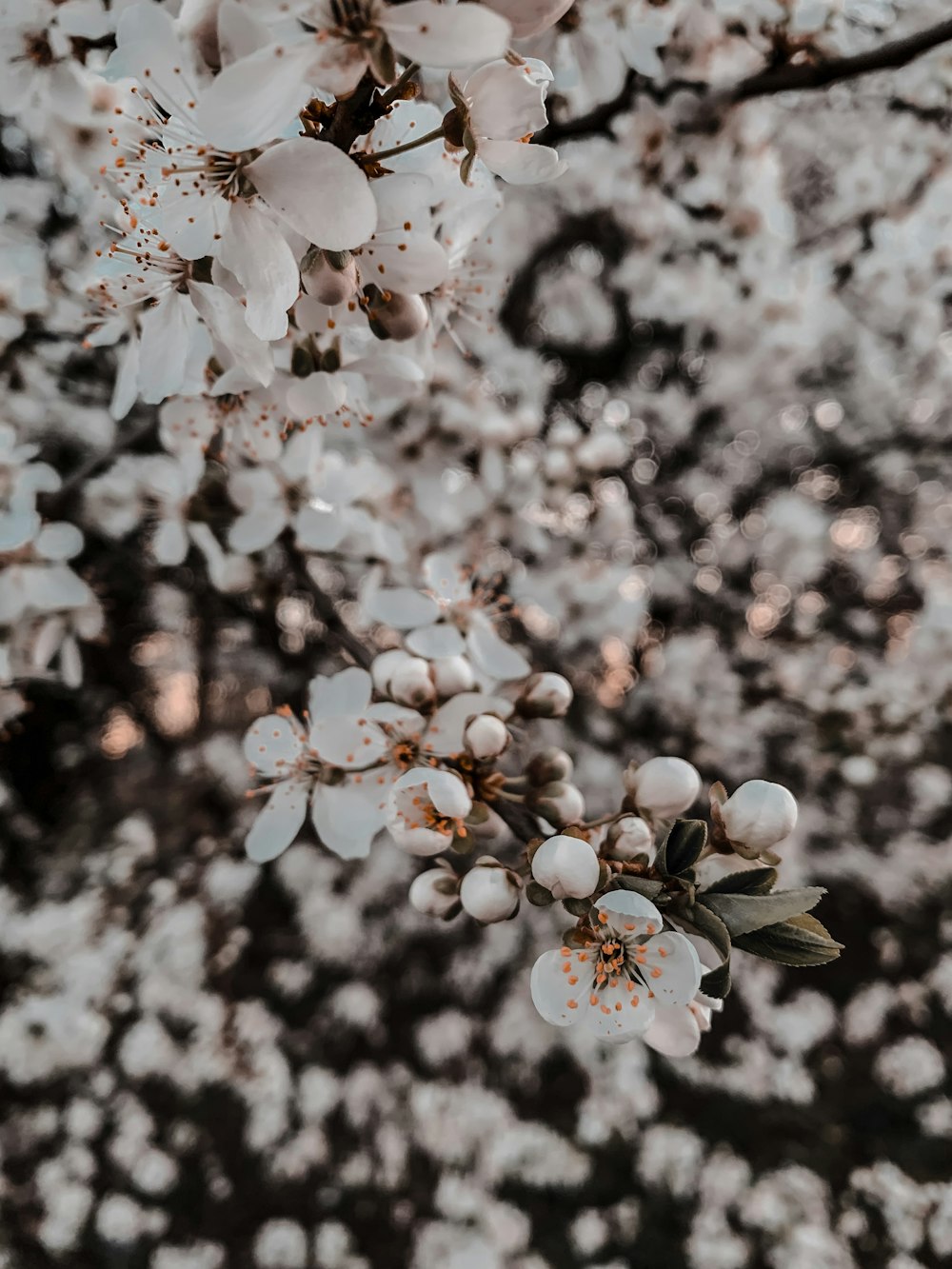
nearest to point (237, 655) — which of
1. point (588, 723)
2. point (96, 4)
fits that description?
point (588, 723)

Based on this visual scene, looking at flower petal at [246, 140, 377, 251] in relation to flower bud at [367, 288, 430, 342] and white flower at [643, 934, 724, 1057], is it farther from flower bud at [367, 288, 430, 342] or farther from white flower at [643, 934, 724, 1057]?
white flower at [643, 934, 724, 1057]

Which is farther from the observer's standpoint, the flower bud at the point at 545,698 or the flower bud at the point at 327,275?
the flower bud at the point at 545,698

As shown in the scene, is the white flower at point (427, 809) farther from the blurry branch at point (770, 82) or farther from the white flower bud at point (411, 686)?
the blurry branch at point (770, 82)

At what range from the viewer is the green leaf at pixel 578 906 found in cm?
64

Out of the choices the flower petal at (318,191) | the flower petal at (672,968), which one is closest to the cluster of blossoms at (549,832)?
the flower petal at (672,968)

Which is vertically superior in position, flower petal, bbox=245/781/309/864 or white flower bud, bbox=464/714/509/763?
white flower bud, bbox=464/714/509/763

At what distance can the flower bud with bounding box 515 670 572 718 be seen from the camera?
Answer: 85 centimetres

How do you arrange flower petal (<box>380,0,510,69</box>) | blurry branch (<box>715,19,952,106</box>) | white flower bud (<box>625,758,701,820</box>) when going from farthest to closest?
1. blurry branch (<box>715,19,952,106</box>)
2. white flower bud (<box>625,758,701,820</box>)
3. flower petal (<box>380,0,510,69</box>)

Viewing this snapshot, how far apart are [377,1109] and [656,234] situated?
292cm

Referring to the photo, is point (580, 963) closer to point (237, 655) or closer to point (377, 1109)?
point (377, 1109)

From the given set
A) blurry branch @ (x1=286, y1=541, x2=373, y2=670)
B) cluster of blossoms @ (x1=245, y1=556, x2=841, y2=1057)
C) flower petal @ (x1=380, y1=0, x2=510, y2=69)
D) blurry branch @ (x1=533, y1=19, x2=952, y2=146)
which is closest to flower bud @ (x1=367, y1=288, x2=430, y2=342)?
flower petal @ (x1=380, y1=0, x2=510, y2=69)

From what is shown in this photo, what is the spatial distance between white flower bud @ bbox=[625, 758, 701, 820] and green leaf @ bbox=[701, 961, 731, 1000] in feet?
0.47

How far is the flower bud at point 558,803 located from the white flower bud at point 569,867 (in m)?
0.10

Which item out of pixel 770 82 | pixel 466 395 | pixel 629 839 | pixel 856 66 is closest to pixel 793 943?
pixel 629 839
